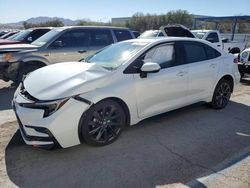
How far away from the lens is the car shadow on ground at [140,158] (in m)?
3.29

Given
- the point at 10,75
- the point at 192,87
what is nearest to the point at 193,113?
the point at 192,87

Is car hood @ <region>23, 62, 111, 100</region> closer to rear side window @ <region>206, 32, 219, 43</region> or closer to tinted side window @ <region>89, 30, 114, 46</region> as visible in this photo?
tinted side window @ <region>89, 30, 114, 46</region>

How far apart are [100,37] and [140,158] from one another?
5.88 meters

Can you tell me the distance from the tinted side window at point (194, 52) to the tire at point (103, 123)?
1921mm

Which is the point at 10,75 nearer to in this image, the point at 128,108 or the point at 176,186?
the point at 128,108

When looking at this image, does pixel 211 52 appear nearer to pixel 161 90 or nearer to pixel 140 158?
pixel 161 90

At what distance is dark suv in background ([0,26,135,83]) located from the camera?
7480mm

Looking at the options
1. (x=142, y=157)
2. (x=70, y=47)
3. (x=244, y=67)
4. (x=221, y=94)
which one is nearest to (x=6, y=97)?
(x=70, y=47)

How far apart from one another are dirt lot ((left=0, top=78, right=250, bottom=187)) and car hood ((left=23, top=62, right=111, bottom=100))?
876mm

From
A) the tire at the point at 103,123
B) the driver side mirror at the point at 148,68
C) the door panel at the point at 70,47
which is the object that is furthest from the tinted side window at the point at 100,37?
the tire at the point at 103,123

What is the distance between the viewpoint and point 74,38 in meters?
8.50

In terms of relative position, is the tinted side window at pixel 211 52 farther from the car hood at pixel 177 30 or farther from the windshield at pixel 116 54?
the car hood at pixel 177 30

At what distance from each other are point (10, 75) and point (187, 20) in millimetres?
50846

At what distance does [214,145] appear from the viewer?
427cm
